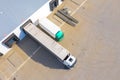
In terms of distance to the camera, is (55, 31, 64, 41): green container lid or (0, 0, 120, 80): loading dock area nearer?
(0, 0, 120, 80): loading dock area

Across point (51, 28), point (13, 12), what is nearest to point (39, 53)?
point (51, 28)

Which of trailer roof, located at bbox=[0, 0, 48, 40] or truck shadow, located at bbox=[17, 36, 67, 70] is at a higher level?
trailer roof, located at bbox=[0, 0, 48, 40]

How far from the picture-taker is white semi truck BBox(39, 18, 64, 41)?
83.9 ft

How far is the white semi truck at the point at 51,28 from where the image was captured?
25.6 meters

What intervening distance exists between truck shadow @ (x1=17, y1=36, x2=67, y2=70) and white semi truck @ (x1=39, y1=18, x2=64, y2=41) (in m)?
1.98

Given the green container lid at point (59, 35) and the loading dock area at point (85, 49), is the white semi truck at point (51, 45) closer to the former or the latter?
the green container lid at point (59, 35)

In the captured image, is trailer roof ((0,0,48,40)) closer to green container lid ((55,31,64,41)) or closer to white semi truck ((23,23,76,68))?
white semi truck ((23,23,76,68))

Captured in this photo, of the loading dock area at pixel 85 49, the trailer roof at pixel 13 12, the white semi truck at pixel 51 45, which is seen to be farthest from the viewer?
the loading dock area at pixel 85 49

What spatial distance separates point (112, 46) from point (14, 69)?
11673 millimetres

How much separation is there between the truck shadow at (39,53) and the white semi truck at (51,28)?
1980 mm

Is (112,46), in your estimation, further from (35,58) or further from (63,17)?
(35,58)

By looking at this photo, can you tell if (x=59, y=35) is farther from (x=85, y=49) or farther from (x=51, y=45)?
(x=85, y=49)

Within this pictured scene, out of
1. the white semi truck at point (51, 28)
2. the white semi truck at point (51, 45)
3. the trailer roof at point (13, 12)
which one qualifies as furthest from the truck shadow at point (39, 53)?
the trailer roof at point (13, 12)

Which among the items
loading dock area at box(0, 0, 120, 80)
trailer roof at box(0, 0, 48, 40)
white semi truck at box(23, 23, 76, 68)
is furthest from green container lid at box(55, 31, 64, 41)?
trailer roof at box(0, 0, 48, 40)
